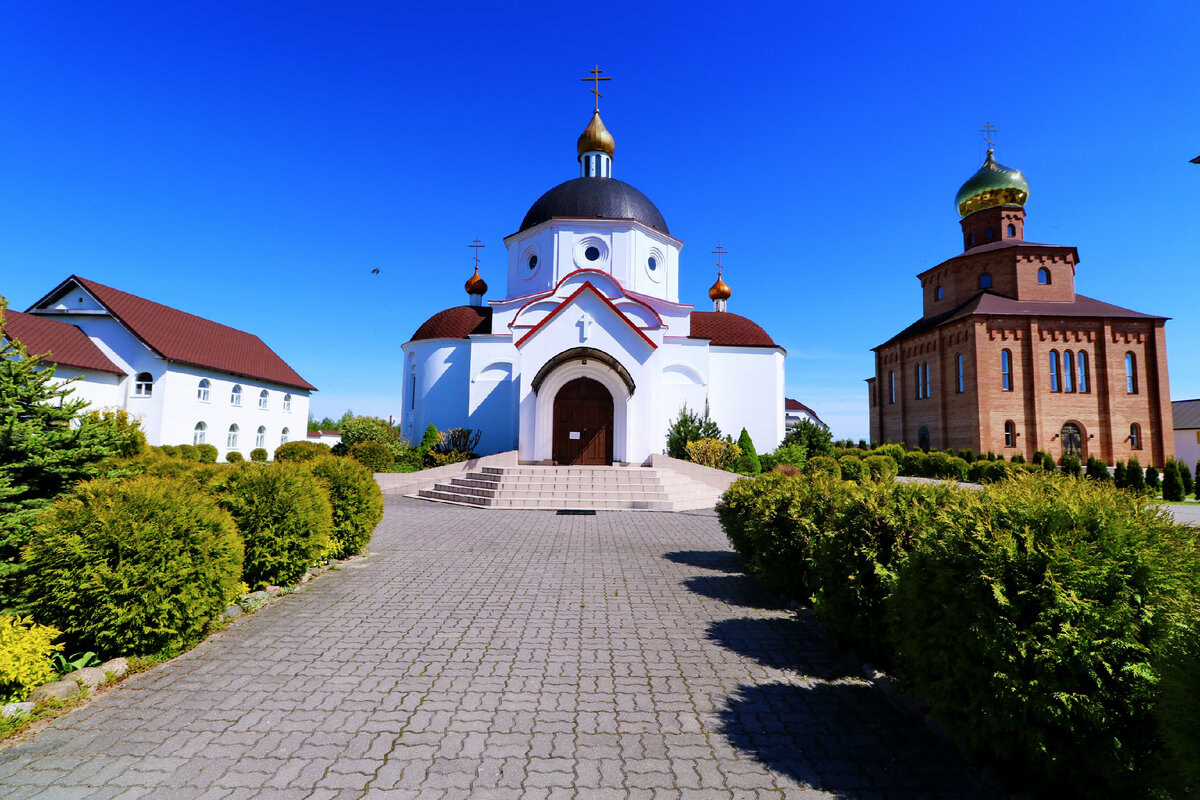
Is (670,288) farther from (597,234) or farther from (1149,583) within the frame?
(1149,583)

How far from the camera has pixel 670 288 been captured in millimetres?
25391

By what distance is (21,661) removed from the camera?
343cm

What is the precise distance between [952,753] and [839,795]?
881 millimetres

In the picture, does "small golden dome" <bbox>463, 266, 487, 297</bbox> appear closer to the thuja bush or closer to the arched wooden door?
the arched wooden door

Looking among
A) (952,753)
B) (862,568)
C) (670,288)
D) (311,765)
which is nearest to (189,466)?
(311,765)

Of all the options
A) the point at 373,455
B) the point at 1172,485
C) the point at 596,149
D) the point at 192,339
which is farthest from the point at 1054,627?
the point at 192,339

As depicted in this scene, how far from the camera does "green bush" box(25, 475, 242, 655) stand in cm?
410

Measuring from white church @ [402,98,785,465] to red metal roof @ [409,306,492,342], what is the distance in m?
0.07

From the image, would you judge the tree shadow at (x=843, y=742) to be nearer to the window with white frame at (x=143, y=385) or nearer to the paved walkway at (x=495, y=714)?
the paved walkway at (x=495, y=714)

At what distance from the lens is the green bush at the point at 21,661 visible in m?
3.35

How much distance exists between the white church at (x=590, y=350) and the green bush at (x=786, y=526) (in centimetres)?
1105

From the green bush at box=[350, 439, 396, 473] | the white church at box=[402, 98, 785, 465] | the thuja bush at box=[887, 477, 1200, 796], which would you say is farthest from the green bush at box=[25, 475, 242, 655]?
the green bush at box=[350, 439, 396, 473]

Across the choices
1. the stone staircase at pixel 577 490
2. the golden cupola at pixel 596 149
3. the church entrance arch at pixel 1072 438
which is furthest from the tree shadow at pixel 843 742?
the church entrance arch at pixel 1072 438

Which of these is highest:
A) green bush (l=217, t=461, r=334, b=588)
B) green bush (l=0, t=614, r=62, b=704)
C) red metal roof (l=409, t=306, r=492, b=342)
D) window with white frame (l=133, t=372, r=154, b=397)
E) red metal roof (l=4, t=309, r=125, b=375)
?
red metal roof (l=409, t=306, r=492, b=342)
